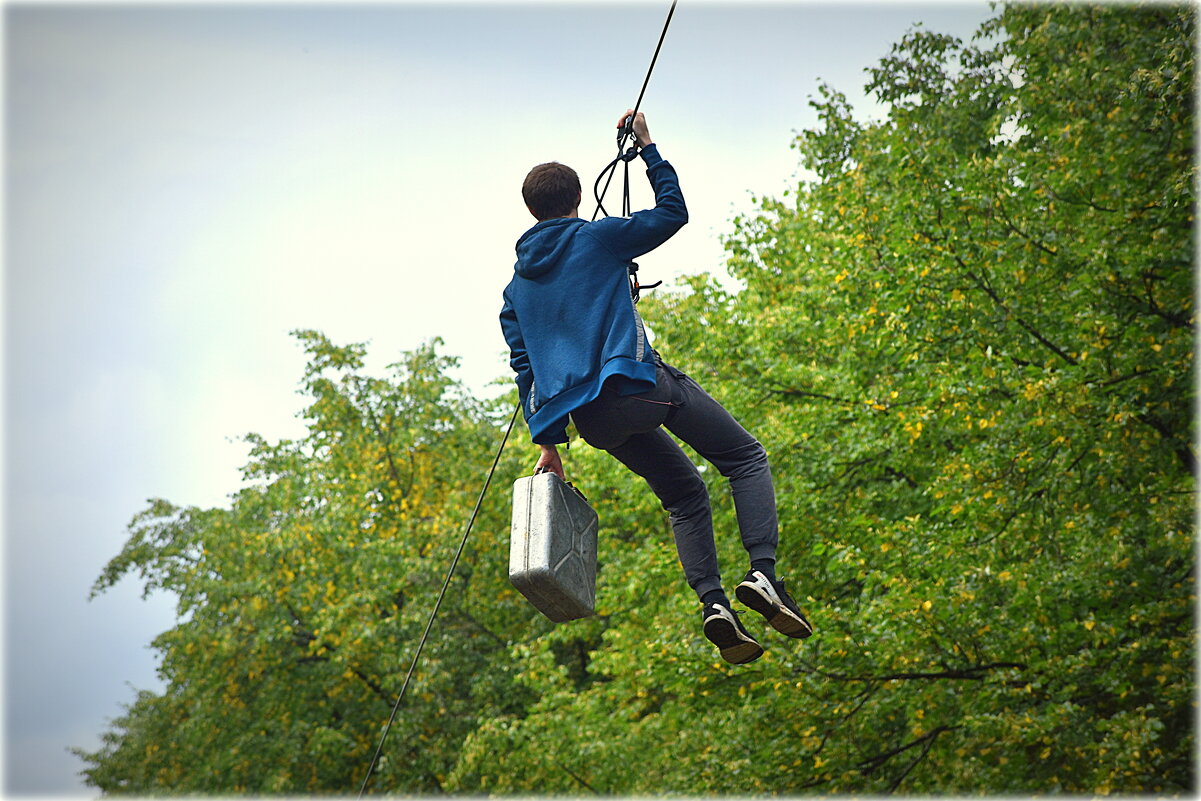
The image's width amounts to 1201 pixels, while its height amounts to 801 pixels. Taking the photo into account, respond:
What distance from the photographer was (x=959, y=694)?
9234 millimetres

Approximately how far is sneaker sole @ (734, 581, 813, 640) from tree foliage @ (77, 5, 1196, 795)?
17.1ft

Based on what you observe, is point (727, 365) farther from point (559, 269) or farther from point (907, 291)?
point (559, 269)

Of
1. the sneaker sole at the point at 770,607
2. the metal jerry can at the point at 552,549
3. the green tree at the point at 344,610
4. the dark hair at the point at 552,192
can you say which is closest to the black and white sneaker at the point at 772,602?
the sneaker sole at the point at 770,607

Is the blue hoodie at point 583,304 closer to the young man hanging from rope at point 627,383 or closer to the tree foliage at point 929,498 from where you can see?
the young man hanging from rope at point 627,383

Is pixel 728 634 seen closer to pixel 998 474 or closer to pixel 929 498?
pixel 998 474

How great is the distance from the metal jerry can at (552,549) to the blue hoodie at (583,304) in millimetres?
189

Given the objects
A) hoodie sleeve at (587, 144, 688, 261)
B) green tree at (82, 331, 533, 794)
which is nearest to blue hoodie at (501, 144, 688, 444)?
hoodie sleeve at (587, 144, 688, 261)

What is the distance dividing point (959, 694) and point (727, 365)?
4.57 m

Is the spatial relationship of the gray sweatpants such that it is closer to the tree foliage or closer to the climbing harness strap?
the climbing harness strap

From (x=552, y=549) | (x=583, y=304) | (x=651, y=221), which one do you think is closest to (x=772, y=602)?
(x=552, y=549)

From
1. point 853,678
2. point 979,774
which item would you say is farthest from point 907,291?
point 979,774

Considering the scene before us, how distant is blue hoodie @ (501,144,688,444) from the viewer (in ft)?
11.7

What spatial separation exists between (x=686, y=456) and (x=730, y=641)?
23.8 inches

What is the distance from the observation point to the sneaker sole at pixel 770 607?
3439 millimetres
